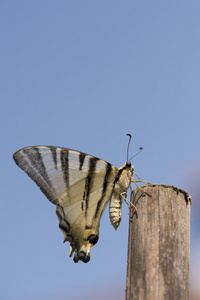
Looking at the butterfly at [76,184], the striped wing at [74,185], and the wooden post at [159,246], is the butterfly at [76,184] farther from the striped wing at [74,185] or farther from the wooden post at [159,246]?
the wooden post at [159,246]

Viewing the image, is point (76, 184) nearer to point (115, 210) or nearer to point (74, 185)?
point (74, 185)

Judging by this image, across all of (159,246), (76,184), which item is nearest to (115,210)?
(76,184)

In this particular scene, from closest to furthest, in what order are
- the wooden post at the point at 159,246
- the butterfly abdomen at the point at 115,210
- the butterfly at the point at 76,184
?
the wooden post at the point at 159,246
the butterfly abdomen at the point at 115,210
the butterfly at the point at 76,184

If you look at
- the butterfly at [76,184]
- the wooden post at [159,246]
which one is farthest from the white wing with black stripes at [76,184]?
the wooden post at [159,246]

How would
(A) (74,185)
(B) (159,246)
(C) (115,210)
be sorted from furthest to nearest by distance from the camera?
(A) (74,185) → (C) (115,210) → (B) (159,246)

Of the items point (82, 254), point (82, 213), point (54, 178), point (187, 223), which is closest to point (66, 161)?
point (54, 178)

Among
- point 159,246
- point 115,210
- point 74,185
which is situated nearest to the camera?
point 159,246
